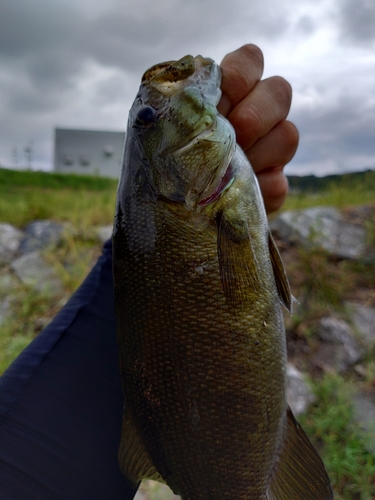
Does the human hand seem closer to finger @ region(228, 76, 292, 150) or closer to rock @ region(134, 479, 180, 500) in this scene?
finger @ region(228, 76, 292, 150)

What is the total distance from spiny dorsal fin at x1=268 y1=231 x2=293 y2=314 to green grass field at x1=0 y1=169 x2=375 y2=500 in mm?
1676

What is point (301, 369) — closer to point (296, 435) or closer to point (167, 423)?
point (296, 435)

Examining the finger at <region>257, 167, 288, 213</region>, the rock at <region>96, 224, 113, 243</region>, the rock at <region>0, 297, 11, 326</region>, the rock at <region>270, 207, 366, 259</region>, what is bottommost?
the rock at <region>0, 297, 11, 326</region>

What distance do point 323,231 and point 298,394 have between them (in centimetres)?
278

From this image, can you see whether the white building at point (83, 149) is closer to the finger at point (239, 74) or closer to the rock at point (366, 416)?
the rock at point (366, 416)

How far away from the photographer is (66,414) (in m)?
1.39

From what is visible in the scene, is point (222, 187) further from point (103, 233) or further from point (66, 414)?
point (103, 233)

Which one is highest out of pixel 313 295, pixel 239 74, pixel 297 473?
pixel 239 74

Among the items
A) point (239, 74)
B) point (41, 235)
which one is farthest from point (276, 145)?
point (41, 235)

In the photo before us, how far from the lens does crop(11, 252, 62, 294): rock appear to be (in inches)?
180

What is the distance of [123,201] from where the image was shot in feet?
4.26

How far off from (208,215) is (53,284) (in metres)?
3.79

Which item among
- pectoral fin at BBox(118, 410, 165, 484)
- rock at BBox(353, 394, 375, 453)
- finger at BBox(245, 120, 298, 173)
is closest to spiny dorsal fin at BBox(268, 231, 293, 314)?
finger at BBox(245, 120, 298, 173)

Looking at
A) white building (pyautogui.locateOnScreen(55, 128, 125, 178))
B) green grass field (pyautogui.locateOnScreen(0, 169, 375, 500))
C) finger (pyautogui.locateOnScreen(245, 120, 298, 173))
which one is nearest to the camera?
finger (pyautogui.locateOnScreen(245, 120, 298, 173))
